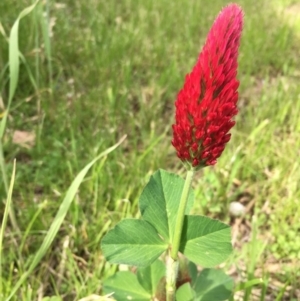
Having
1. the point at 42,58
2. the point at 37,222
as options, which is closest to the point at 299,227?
the point at 37,222

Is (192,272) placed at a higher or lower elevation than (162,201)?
lower

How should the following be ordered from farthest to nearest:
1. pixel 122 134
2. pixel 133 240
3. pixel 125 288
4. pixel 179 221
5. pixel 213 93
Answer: pixel 122 134 → pixel 125 288 → pixel 133 240 → pixel 179 221 → pixel 213 93

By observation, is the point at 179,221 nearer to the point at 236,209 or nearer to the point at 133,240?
the point at 133,240

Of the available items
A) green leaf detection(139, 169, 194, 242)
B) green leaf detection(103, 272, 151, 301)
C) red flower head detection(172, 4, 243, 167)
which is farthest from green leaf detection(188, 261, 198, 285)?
red flower head detection(172, 4, 243, 167)

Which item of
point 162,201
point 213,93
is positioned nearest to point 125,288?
point 162,201

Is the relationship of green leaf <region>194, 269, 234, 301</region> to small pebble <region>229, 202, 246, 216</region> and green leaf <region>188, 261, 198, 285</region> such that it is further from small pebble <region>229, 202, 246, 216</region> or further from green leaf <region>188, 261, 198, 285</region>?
small pebble <region>229, 202, 246, 216</region>

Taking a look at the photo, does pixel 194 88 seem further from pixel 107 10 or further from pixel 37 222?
pixel 107 10

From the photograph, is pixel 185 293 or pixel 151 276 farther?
pixel 151 276
